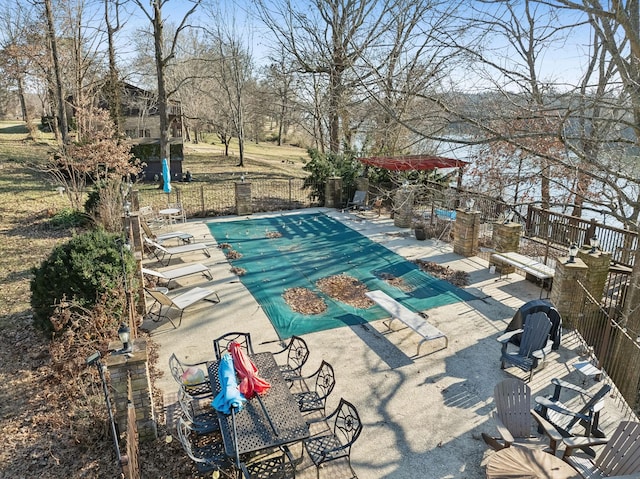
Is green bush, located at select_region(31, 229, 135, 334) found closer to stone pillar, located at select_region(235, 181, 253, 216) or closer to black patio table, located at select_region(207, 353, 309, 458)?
black patio table, located at select_region(207, 353, 309, 458)

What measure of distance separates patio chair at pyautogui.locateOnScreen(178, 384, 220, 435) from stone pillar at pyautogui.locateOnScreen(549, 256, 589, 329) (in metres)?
6.56

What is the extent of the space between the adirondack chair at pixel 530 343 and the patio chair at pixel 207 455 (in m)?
4.43

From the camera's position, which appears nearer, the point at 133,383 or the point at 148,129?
the point at 133,383

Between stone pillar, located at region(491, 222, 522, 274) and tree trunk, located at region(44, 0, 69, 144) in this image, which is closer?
stone pillar, located at region(491, 222, 522, 274)

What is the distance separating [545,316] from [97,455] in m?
6.47

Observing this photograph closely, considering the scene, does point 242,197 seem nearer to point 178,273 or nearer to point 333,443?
point 178,273

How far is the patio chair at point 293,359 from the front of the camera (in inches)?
236

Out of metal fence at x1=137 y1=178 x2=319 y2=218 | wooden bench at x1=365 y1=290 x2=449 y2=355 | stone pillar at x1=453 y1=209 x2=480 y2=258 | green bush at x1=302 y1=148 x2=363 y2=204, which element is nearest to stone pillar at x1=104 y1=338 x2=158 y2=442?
wooden bench at x1=365 y1=290 x2=449 y2=355

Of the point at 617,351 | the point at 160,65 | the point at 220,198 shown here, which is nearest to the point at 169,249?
the point at 220,198

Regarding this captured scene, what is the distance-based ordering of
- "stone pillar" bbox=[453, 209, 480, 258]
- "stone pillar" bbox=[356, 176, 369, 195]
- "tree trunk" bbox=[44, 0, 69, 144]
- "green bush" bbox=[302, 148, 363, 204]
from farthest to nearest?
"tree trunk" bbox=[44, 0, 69, 144], "green bush" bbox=[302, 148, 363, 204], "stone pillar" bbox=[356, 176, 369, 195], "stone pillar" bbox=[453, 209, 480, 258]

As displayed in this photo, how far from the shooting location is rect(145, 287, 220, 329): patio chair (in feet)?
25.9

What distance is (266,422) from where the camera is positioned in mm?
4668

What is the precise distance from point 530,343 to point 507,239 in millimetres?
4598

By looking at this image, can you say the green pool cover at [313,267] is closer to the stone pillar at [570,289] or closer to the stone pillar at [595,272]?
the stone pillar at [570,289]
